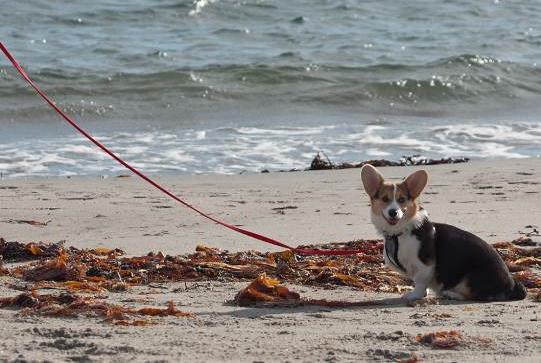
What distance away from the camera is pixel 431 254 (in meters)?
5.45

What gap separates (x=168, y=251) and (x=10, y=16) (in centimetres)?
1685

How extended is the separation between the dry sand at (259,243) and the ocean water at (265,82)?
156 centimetres

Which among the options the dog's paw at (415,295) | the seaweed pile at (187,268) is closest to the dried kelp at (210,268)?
the seaweed pile at (187,268)

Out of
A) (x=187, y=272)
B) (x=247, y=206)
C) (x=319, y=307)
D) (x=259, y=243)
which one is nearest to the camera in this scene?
(x=319, y=307)

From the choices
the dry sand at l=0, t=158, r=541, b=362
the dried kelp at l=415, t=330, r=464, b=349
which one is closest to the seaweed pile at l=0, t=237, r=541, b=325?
the dry sand at l=0, t=158, r=541, b=362

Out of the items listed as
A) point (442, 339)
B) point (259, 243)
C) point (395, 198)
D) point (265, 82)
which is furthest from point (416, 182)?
point (265, 82)

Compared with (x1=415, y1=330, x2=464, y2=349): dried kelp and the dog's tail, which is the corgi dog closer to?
the dog's tail

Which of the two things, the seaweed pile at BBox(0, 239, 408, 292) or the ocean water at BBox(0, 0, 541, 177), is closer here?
the seaweed pile at BBox(0, 239, 408, 292)

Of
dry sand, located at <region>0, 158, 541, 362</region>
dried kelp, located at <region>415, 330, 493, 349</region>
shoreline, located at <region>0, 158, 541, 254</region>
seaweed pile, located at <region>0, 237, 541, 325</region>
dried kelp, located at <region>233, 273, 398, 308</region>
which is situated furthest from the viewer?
shoreline, located at <region>0, 158, 541, 254</region>

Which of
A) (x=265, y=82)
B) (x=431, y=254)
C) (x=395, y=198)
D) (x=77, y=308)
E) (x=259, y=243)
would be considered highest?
(x=265, y=82)

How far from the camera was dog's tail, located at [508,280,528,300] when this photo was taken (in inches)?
214

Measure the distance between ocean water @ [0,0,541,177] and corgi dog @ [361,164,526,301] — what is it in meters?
5.42

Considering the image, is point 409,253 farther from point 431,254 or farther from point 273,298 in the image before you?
point 273,298

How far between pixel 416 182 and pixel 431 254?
37 cm
